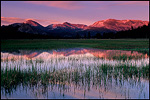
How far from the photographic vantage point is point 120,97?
28.4 ft

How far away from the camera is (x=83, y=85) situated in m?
10.5

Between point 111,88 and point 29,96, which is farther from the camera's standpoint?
point 111,88

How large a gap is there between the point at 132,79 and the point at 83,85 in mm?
4286

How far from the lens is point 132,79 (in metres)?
11.7

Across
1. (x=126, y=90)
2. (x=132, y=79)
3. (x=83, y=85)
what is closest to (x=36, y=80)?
(x=83, y=85)

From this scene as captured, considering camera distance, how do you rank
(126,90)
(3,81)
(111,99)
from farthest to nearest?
1. (3,81)
2. (126,90)
3. (111,99)

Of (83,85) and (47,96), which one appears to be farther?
(83,85)

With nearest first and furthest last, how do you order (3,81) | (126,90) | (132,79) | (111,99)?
(111,99) → (126,90) → (3,81) → (132,79)

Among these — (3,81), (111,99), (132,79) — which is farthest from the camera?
(132,79)

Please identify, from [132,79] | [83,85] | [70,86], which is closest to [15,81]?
[70,86]

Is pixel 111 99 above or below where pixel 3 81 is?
below

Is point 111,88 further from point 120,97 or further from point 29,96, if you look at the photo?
point 29,96

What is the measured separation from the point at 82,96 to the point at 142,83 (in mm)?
5119

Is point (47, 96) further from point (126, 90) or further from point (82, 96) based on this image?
point (126, 90)
